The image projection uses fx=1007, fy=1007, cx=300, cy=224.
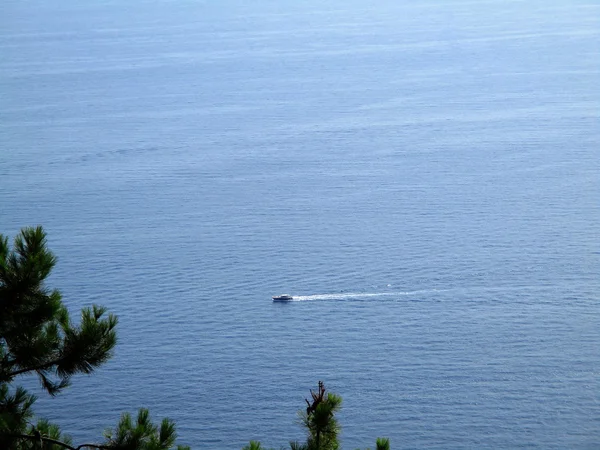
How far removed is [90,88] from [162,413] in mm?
45056

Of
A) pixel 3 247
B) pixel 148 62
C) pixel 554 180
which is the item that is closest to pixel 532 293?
pixel 554 180

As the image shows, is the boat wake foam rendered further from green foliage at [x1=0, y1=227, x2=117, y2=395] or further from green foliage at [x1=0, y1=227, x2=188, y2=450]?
green foliage at [x1=0, y1=227, x2=117, y2=395]

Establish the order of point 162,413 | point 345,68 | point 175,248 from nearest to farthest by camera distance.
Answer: point 162,413 < point 175,248 < point 345,68

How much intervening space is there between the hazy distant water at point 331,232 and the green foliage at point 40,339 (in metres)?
21.4

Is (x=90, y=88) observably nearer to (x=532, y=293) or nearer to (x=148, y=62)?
(x=148, y=62)

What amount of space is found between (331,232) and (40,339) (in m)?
35.5

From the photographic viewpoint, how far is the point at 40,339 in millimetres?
7285

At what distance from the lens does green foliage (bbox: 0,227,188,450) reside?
23.5 feet

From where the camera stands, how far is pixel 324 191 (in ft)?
156

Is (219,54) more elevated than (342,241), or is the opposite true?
(219,54)

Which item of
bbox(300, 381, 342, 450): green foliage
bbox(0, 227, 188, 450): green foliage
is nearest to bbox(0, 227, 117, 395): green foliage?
bbox(0, 227, 188, 450): green foliage

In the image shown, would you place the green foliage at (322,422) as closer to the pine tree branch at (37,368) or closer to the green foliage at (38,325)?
the green foliage at (38,325)

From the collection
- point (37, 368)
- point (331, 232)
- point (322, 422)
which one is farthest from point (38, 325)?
point (331, 232)

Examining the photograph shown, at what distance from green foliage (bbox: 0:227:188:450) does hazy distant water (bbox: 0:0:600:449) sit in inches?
841
